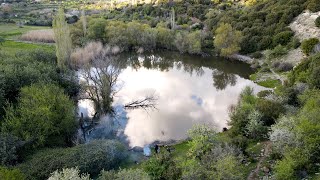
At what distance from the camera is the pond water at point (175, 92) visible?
111 feet

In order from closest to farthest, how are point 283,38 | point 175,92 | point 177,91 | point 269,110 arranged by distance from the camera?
point 269,110
point 175,92
point 177,91
point 283,38

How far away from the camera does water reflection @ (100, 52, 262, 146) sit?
112ft

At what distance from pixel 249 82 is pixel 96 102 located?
84.3 feet

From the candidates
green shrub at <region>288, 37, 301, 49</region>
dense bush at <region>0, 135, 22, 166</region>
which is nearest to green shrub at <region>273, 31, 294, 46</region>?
green shrub at <region>288, 37, 301, 49</region>

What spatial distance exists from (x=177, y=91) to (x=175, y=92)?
0.52 metres

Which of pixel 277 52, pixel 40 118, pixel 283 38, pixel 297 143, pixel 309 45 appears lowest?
pixel 277 52

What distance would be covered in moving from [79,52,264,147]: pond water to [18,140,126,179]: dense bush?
541 cm

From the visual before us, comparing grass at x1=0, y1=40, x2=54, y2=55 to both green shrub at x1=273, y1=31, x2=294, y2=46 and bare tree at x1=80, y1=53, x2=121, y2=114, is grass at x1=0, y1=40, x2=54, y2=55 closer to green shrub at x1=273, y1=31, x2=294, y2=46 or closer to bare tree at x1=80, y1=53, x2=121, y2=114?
bare tree at x1=80, y1=53, x2=121, y2=114

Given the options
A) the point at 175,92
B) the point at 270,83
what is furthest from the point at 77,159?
the point at 270,83

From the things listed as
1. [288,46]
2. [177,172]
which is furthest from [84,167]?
[288,46]

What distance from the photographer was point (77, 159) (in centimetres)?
2353

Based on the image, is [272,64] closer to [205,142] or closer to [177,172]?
[205,142]

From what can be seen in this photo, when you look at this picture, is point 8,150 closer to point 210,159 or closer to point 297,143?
point 210,159

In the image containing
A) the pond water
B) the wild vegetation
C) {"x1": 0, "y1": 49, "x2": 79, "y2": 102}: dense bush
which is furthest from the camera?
the pond water
